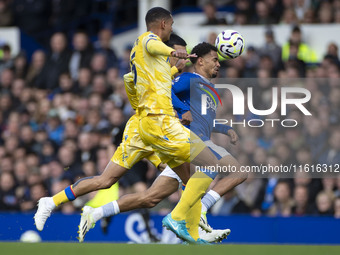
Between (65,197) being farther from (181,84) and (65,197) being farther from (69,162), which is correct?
(69,162)

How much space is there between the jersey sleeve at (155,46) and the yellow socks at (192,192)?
4.77 feet

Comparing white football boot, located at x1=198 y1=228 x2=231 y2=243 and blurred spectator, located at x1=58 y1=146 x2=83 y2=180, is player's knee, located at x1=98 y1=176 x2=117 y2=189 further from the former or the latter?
blurred spectator, located at x1=58 y1=146 x2=83 y2=180

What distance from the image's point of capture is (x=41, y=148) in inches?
557

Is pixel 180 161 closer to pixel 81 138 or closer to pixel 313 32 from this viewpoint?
pixel 81 138

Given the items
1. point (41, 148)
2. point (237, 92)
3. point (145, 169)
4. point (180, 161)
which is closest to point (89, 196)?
point (145, 169)

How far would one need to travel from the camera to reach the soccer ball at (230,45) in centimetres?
912

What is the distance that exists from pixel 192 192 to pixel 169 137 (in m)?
0.68

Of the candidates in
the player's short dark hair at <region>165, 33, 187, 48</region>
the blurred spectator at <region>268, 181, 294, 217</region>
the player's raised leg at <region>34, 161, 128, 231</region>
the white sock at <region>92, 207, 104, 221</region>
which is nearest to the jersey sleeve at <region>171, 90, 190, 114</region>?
the player's short dark hair at <region>165, 33, 187, 48</region>

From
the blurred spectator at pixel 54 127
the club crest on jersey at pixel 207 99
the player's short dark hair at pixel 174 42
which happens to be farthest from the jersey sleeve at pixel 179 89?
the blurred spectator at pixel 54 127

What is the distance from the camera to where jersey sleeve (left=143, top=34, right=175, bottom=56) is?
7895 mm

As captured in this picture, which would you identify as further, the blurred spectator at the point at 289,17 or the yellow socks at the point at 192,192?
the blurred spectator at the point at 289,17

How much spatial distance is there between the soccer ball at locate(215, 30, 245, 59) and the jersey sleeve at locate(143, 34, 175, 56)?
1.17 m

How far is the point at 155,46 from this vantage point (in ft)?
26.3

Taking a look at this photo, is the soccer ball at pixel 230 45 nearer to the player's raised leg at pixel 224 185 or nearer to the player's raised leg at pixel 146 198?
the player's raised leg at pixel 224 185
